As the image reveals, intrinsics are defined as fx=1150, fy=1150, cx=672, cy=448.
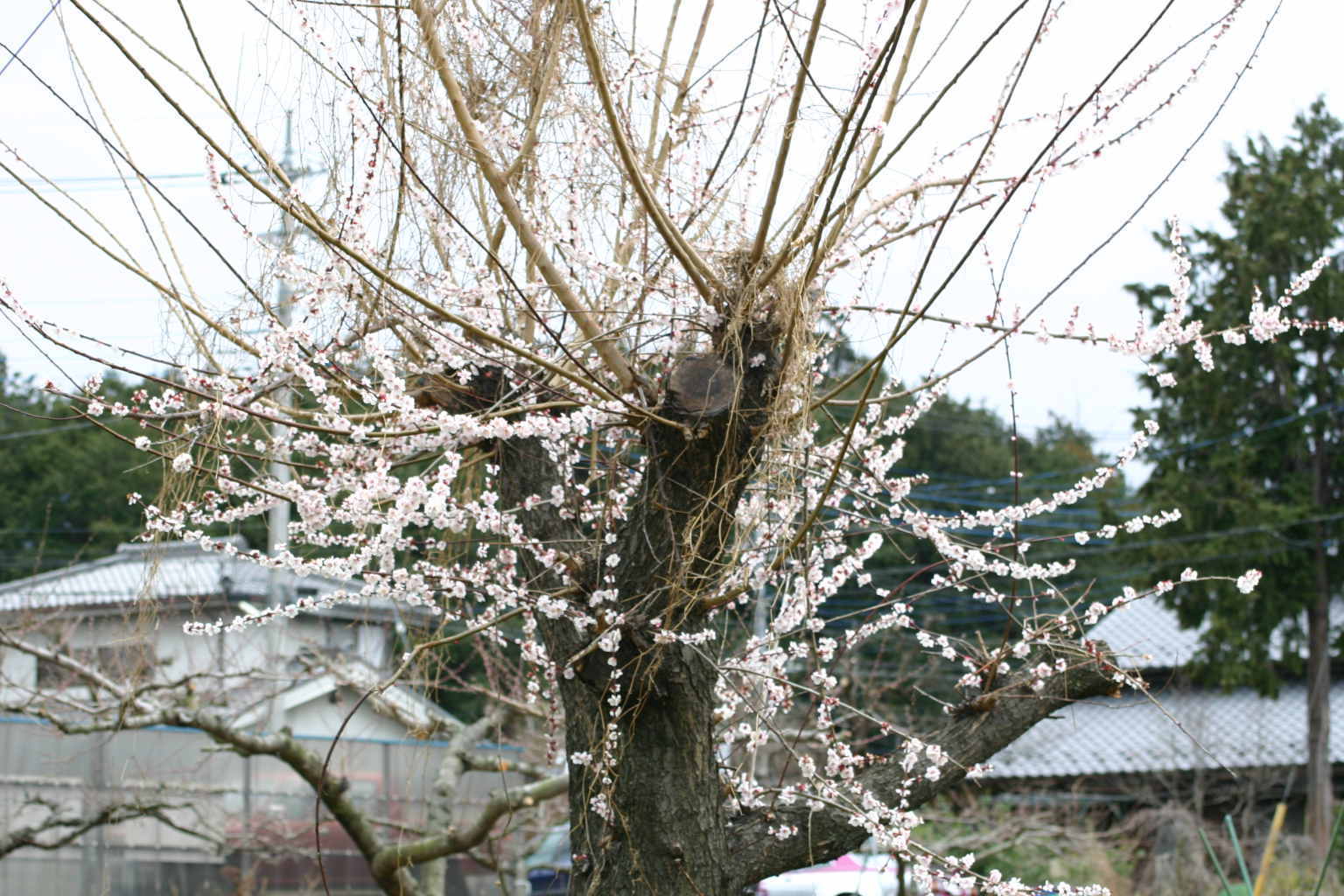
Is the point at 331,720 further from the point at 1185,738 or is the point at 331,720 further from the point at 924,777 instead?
the point at 924,777

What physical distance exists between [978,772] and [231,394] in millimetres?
1909

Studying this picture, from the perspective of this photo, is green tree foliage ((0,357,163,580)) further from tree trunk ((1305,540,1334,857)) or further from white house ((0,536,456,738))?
tree trunk ((1305,540,1334,857))

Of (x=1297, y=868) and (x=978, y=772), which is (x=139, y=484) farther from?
(x=1297, y=868)

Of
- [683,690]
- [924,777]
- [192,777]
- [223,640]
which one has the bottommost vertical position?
[192,777]

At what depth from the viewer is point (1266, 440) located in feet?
42.9

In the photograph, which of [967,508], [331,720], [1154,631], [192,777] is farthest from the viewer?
[967,508]

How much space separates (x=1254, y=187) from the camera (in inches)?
534

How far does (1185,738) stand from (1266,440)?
3.58 metres

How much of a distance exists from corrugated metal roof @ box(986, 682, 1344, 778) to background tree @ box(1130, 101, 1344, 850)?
2.66ft

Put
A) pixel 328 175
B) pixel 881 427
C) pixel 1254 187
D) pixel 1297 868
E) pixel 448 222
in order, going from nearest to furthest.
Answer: pixel 328 175, pixel 448 222, pixel 881 427, pixel 1297 868, pixel 1254 187

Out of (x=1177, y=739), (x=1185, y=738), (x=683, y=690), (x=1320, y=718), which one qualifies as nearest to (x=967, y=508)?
(x=1177, y=739)

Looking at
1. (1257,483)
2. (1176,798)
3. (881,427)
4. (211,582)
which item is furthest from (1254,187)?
(211,582)

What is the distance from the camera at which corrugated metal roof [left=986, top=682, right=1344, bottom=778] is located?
13281mm

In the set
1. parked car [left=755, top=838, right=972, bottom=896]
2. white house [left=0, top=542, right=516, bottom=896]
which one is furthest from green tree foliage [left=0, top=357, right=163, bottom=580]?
parked car [left=755, top=838, right=972, bottom=896]
